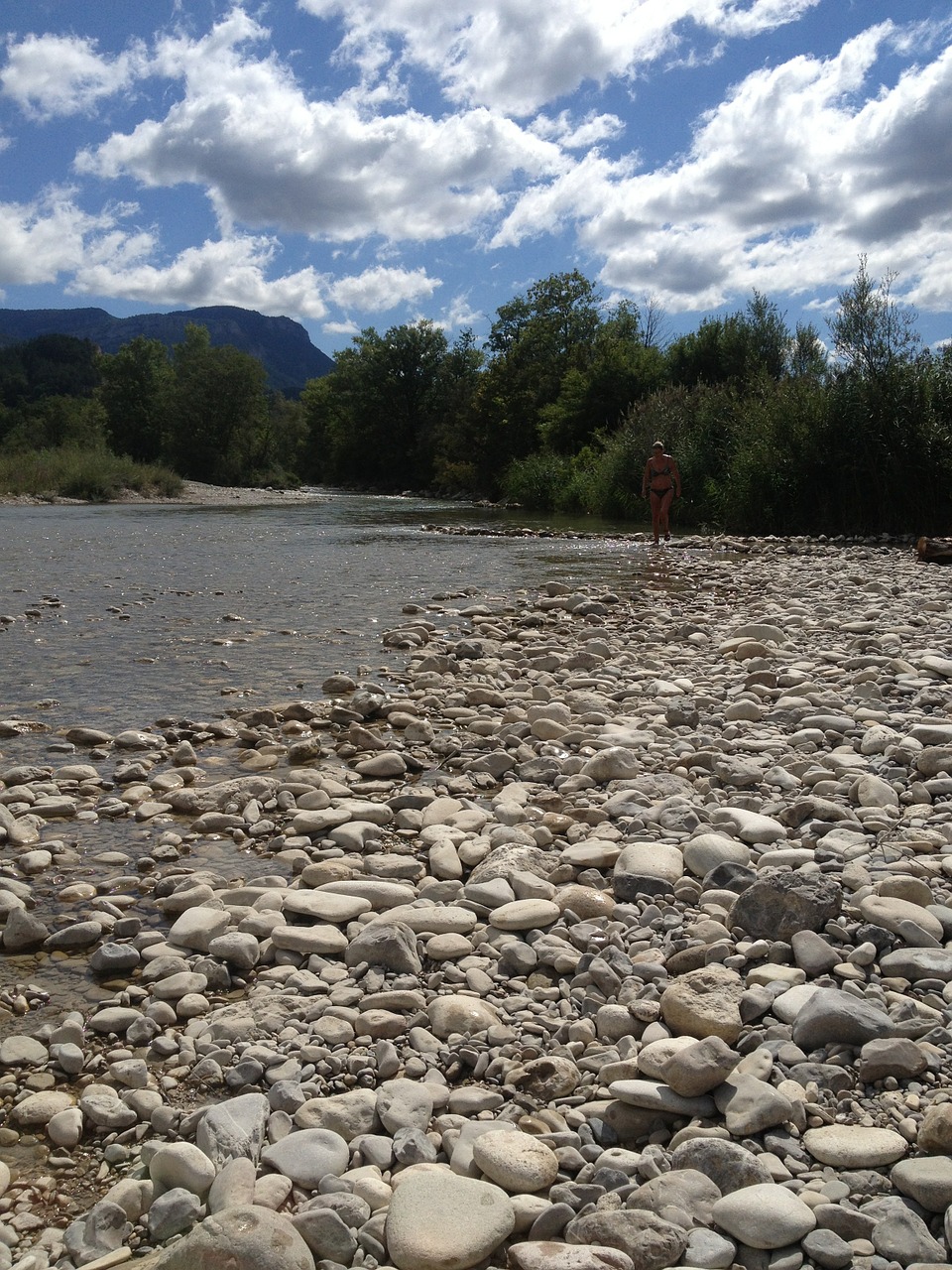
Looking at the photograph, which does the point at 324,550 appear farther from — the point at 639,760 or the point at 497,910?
the point at 497,910

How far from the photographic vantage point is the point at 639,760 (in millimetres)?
4418

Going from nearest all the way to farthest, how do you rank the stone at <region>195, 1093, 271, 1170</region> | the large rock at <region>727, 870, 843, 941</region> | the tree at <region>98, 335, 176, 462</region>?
1. the stone at <region>195, 1093, 271, 1170</region>
2. the large rock at <region>727, 870, 843, 941</region>
3. the tree at <region>98, 335, 176, 462</region>

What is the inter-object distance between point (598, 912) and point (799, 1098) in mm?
1026

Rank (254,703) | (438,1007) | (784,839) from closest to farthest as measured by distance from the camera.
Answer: (438,1007)
(784,839)
(254,703)

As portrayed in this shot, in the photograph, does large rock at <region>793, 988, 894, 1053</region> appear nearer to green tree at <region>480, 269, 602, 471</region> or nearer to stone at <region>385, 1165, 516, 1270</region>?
stone at <region>385, 1165, 516, 1270</region>

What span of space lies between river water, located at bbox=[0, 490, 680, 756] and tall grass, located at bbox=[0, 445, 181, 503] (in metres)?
18.7

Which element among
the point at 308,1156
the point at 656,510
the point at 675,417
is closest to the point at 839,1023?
the point at 308,1156

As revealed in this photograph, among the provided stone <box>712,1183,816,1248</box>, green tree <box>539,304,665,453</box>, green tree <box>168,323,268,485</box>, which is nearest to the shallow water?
stone <box>712,1183,816,1248</box>

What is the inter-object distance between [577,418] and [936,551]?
24.9 metres

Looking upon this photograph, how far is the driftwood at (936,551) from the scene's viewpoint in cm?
1296

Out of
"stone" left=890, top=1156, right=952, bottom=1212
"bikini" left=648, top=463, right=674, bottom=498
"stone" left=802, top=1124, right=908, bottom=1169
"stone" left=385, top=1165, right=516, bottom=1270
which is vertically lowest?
"stone" left=385, top=1165, right=516, bottom=1270

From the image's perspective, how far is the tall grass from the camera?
131 feet

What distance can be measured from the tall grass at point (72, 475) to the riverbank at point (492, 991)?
39436mm

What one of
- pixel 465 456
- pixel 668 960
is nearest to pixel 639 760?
pixel 668 960
